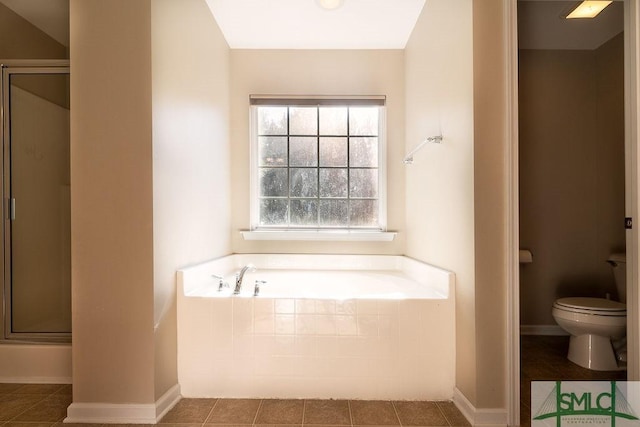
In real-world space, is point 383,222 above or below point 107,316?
above

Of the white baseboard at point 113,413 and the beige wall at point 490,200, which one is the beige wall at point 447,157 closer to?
the beige wall at point 490,200

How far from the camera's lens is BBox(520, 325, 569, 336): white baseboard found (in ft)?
9.61

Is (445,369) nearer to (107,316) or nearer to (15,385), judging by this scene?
(107,316)

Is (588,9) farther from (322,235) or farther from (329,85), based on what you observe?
(322,235)

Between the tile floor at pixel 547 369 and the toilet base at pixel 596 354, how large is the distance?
4 cm

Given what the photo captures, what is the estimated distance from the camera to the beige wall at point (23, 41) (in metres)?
2.36

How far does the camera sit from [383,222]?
2.90 meters

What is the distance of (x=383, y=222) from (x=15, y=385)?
2.63 meters

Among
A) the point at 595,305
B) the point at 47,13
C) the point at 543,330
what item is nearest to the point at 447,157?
the point at 595,305

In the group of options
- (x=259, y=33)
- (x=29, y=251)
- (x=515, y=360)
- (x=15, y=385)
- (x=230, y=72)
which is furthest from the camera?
(x=230, y=72)

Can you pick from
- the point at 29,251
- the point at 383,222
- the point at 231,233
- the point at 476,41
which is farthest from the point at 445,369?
the point at 29,251

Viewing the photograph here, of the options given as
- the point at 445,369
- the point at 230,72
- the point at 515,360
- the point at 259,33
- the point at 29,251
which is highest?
the point at 259,33

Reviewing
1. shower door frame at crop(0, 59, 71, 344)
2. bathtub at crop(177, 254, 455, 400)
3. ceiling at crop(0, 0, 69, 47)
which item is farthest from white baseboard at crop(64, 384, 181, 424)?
ceiling at crop(0, 0, 69, 47)

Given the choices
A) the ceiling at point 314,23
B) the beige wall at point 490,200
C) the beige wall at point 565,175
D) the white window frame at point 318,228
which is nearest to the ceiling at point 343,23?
the ceiling at point 314,23
